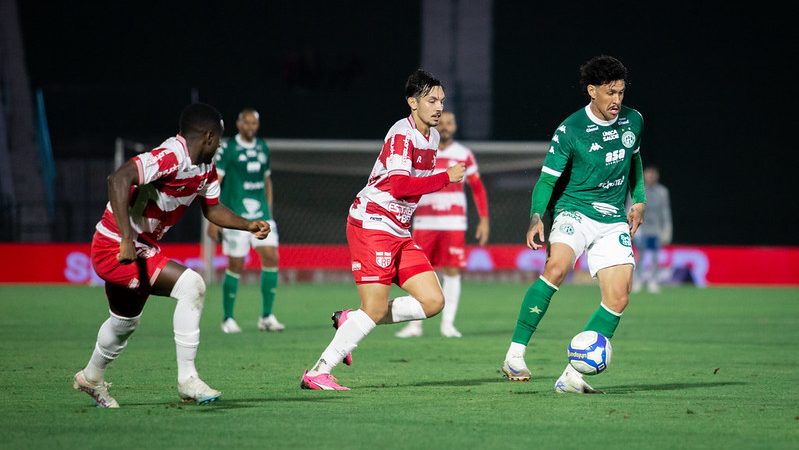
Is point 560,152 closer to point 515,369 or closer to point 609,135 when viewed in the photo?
point 609,135

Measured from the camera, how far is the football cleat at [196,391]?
671 cm

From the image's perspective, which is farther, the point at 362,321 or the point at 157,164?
the point at 362,321

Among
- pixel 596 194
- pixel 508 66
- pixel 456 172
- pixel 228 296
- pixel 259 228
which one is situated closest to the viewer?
pixel 259 228

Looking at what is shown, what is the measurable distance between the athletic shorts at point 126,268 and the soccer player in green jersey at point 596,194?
2351 millimetres

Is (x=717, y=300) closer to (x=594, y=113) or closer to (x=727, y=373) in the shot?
(x=727, y=373)

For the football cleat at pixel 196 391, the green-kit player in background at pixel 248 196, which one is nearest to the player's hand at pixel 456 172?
the football cleat at pixel 196 391

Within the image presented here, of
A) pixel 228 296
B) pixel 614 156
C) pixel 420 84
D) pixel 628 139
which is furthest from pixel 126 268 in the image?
pixel 228 296

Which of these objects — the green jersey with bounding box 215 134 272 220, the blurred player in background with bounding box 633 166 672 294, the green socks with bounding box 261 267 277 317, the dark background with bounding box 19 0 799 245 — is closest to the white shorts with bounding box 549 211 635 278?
the green socks with bounding box 261 267 277 317

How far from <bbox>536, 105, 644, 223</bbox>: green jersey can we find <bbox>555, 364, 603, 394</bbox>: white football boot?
3.30 ft

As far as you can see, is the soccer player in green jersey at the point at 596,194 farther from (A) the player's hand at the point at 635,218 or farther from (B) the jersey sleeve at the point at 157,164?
(B) the jersey sleeve at the point at 157,164

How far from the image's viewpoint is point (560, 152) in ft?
25.4

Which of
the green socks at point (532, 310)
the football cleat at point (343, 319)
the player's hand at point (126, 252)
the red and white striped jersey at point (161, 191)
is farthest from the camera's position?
the green socks at point (532, 310)

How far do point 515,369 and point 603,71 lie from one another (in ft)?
6.73

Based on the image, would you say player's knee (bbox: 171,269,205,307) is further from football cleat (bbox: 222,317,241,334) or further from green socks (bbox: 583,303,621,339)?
football cleat (bbox: 222,317,241,334)
